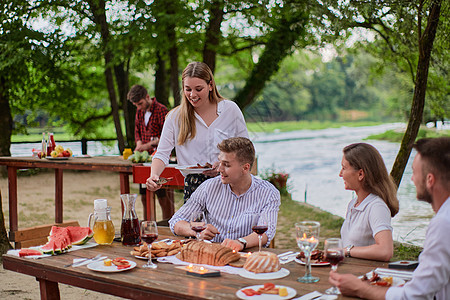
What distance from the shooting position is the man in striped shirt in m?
2.95

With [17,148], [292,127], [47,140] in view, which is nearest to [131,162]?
[47,140]

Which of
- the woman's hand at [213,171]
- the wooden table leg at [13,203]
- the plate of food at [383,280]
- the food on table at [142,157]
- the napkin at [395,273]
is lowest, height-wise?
the wooden table leg at [13,203]

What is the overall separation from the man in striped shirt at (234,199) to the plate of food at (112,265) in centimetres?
57

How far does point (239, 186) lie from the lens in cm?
305

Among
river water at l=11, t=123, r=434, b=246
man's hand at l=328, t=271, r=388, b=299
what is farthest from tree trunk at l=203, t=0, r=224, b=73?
man's hand at l=328, t=271, r=388, b=299

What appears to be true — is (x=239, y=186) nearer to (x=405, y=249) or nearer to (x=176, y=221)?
(x=176, y=221)

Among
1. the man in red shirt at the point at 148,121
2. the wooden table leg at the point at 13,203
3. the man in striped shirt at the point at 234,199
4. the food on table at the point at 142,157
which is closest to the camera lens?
the man in striped shirt at the point at 234,199

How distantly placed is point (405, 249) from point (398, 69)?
191 inches

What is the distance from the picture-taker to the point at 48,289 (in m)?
2.61

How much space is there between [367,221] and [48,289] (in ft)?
5.50

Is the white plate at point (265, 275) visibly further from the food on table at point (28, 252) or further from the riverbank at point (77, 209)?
the riverbank at point (77, 209)

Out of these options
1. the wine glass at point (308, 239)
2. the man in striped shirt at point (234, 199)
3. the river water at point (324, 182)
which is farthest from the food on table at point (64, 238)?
the river water at point (324, 182)

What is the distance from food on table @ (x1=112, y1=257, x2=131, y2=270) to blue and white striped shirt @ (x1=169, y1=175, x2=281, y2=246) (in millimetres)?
664

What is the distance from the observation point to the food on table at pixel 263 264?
2.21 m
